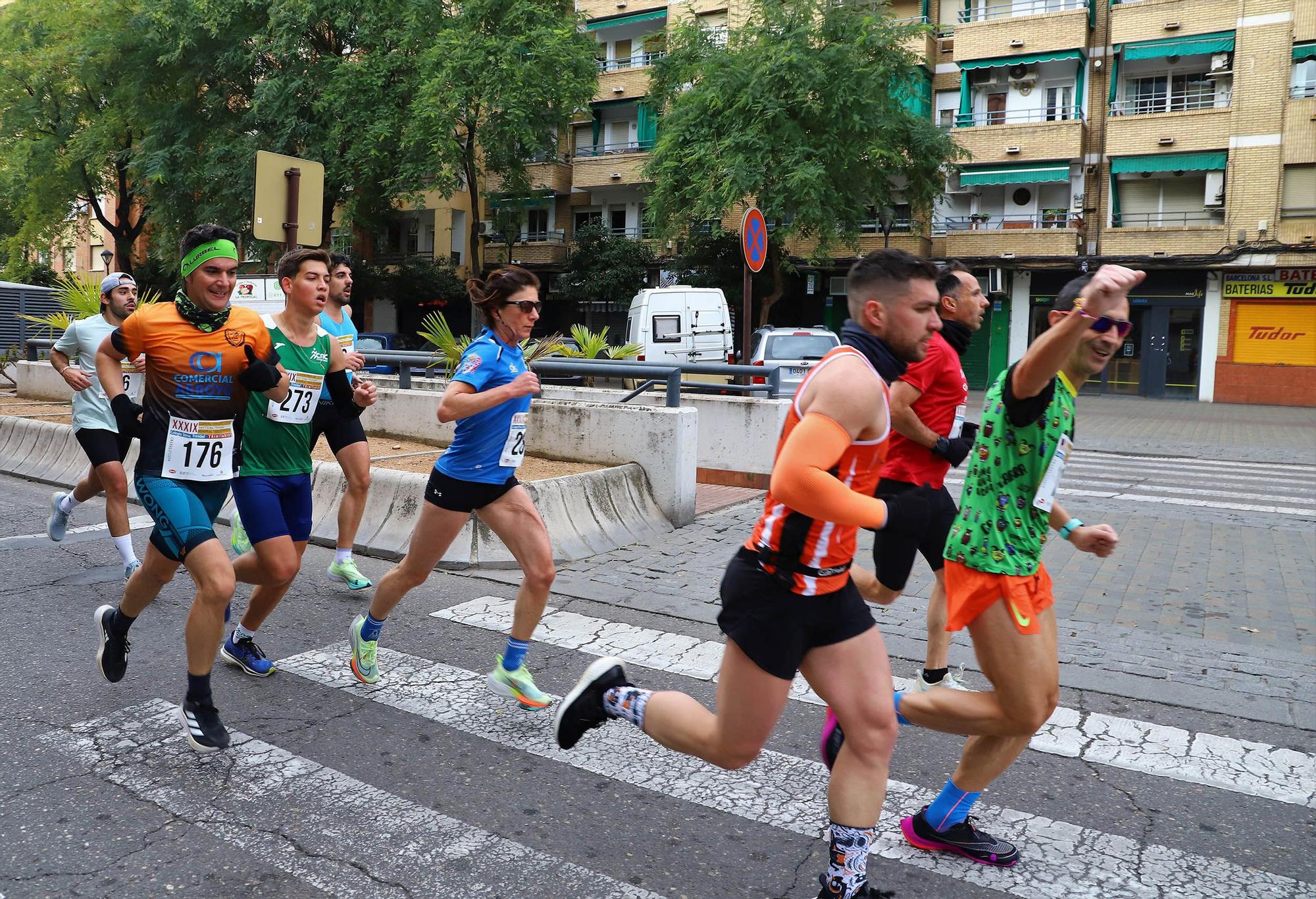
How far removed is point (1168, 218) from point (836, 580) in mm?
33002

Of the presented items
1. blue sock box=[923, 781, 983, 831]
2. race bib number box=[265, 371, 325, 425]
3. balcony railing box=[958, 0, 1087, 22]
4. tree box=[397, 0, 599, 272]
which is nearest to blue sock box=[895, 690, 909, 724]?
blue sock box=[923, 781, 983, 831]

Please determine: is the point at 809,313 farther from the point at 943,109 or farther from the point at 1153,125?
the point at 1153,125

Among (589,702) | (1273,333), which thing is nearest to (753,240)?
(589,702)

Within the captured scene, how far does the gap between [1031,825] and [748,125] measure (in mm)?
26201

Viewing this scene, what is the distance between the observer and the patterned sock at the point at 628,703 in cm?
341

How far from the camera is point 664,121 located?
30000 millimetres

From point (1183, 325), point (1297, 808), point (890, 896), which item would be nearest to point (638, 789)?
point (890, 896)

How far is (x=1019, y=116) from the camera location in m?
33.2

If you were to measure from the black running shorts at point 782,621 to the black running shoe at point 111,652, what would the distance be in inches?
118

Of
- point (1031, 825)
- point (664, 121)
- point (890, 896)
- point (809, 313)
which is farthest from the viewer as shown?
point (809, 313)

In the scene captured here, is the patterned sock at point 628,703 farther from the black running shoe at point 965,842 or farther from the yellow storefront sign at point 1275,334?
the yellow storefront sign at point 1275,334

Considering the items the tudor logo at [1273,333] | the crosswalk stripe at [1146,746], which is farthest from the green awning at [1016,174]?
the crosswalk stripe at [1146,746]

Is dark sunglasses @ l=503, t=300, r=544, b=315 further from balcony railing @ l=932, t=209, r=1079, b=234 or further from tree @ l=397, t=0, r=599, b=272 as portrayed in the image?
balcony railing @ l=932, t=209, r=1079, b=234

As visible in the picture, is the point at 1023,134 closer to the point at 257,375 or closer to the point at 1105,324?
the point at 257,375
